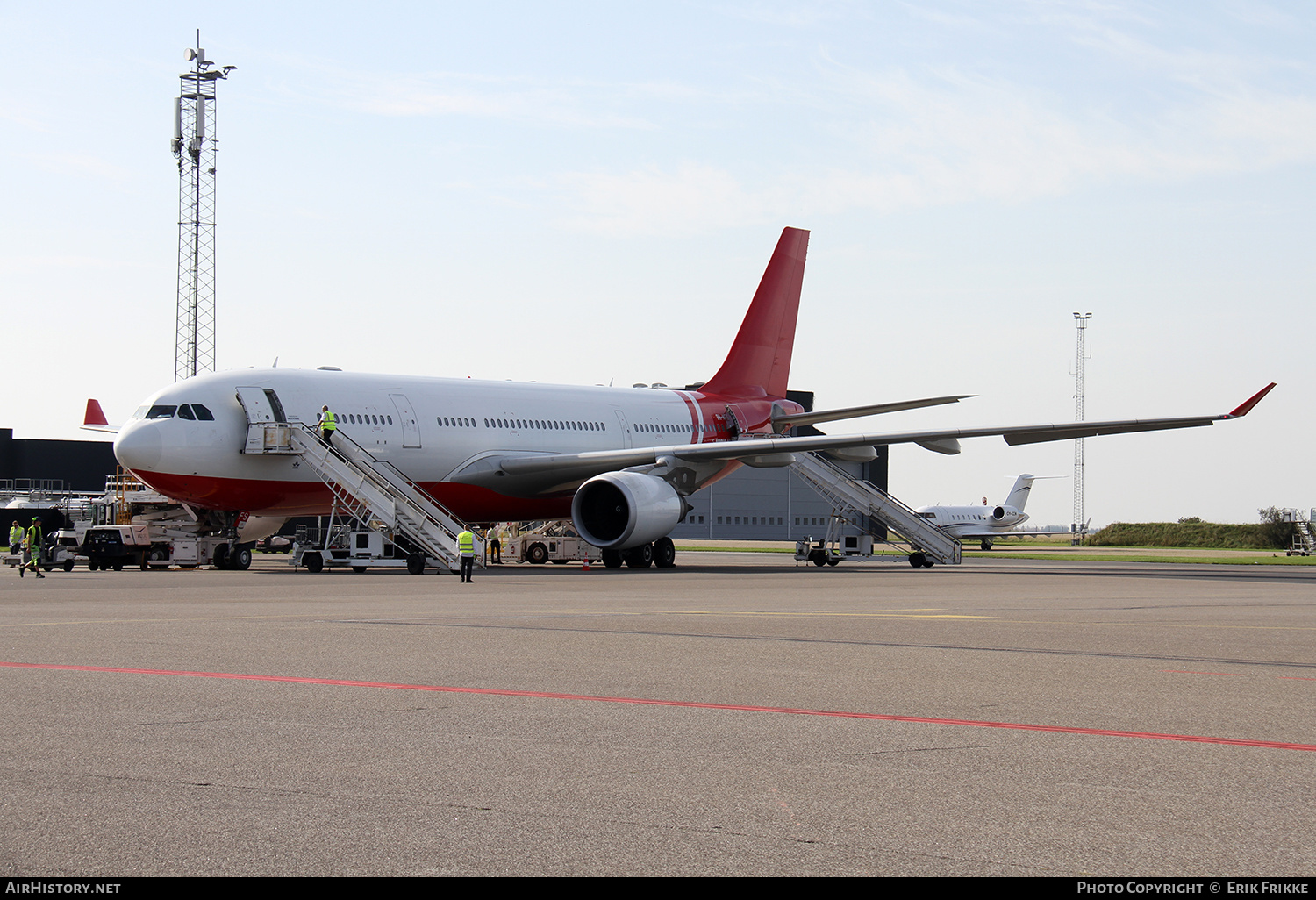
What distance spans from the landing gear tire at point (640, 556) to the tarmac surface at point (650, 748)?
17.8 meters

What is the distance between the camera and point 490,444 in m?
32.4

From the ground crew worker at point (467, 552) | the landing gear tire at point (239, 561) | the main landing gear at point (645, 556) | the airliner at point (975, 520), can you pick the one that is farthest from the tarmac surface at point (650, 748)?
the airliner at point (975, 520)

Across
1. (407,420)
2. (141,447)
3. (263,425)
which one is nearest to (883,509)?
(407,420)

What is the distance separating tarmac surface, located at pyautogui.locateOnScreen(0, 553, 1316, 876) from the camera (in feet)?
15.7

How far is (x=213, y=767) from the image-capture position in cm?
615

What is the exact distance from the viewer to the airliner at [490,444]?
28.0 metres

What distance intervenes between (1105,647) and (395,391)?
21732 mm

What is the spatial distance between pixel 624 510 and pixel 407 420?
5159 mm

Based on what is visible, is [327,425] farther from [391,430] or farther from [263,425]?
[391,430]

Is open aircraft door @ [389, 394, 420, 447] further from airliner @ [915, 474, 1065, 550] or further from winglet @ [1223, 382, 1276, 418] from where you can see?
airliner @ [915, 474, 1065, 550]

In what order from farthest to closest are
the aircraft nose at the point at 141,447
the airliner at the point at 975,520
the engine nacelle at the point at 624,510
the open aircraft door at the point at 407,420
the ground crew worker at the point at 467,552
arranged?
1. the airliner at the point at 975,520
2. the open aircraft door at the point at 407,420
3. the engine nacelle at the point at 624,510
4. the aircraft nose at the point at 141,447
5. the ground crew worker at the point at 467,552

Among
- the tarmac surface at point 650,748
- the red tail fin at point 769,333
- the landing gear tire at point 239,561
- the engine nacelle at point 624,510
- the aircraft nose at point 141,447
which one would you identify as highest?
the red tail fin at point 769,333

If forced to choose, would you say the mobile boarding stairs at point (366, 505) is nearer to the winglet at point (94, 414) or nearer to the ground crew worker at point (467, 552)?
the ground crew worker at point (467, 552)

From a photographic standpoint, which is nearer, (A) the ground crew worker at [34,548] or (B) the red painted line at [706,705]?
(B) the red painted line at [706,705]
